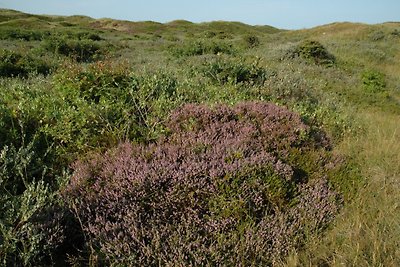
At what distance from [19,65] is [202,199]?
10046mm

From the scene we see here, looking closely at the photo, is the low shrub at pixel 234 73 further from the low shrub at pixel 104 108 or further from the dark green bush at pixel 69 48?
the dark green bush at pixel 69 48

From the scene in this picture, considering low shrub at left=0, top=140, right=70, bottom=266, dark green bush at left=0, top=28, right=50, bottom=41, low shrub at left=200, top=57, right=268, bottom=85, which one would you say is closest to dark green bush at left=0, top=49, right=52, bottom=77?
low shrub at left=200, top=57, right=268, bottom=85

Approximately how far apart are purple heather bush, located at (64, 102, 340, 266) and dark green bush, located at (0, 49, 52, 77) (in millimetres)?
8069

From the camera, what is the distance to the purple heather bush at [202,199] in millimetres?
3238

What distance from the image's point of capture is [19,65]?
11.7 meters

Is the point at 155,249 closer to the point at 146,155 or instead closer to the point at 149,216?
the point at 149,216

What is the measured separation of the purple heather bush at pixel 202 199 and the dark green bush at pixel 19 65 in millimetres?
8069

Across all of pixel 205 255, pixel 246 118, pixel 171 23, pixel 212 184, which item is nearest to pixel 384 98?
pixel 246 118

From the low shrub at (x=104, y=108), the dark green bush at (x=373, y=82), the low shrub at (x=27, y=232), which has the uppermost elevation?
the dark green bush at (x=373, y=82)

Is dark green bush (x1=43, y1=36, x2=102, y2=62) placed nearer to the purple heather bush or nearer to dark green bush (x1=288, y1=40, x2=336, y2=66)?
→ dark green bush (x1=288, y1=40, x2=336, y2=66)

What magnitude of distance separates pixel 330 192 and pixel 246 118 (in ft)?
5.37

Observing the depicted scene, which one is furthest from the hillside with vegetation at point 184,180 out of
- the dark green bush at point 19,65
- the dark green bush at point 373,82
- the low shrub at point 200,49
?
the low shrub at point 200,49

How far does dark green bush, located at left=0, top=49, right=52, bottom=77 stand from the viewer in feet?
36.2

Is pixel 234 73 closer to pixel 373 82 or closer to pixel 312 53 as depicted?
pixel 373 82
